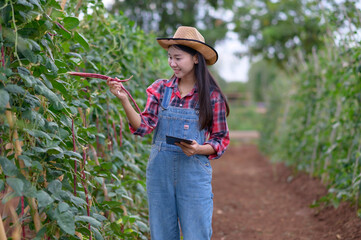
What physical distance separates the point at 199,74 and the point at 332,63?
12.6 ft

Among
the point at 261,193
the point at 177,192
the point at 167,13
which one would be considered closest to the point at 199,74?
the point at 177,192

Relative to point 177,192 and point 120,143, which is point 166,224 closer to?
point 177,192

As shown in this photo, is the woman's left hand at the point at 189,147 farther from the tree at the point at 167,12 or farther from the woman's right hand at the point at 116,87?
the tree at the point at 167,12

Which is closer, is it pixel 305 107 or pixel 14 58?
pixel 14 58

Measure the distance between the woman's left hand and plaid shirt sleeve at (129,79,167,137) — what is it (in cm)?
25

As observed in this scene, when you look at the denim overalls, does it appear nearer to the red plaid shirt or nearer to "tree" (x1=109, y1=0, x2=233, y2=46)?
the red plaid shirt

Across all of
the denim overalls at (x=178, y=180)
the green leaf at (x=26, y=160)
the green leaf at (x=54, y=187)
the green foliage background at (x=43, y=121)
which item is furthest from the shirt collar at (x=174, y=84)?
the green leaf at (x=26, y=160)

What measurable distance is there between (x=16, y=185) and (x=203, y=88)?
122cm

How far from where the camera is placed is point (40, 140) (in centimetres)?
196

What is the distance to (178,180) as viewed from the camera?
2.46 meters

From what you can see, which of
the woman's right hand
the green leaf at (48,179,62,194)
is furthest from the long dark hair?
the green leaf at (48,179,62,194)

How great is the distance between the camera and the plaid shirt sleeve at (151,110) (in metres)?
2.48

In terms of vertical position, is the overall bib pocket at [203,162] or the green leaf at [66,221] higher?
the overall bib pocket at [203,162]

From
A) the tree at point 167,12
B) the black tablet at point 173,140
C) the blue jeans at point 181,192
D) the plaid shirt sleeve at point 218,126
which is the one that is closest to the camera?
the black tablet at point 173,140
